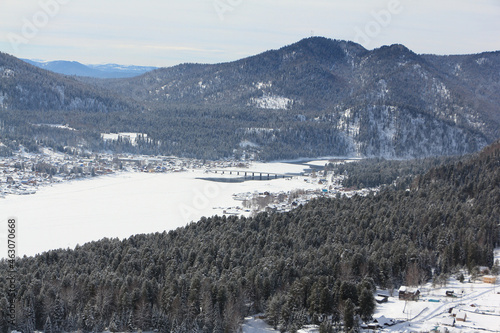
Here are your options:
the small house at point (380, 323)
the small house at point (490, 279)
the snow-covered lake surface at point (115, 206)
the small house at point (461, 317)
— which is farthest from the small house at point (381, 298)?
the snow-covered lake surface at point (115, 206)

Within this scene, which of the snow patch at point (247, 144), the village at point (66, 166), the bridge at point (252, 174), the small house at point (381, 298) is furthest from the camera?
the snow patch at point (247, 144)

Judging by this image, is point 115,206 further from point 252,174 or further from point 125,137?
point 125,137

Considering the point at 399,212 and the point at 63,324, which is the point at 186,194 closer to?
the point at 399,212

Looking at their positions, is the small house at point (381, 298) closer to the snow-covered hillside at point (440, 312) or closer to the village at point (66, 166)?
the snow-covered hillside at point (440, 312)

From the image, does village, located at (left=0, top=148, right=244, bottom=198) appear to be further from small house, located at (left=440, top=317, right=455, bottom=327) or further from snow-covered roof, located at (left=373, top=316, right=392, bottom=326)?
small house, located at (left=440, top=317, right=455, bottom=327)

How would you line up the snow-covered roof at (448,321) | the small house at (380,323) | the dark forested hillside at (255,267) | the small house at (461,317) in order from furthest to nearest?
the dark forested hillside at (255,267) < the small house at (461,317) < the small house at (380,323) < the snow-covered roof at (448,321)

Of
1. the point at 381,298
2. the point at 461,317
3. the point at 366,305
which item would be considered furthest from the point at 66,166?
the point at 461,317

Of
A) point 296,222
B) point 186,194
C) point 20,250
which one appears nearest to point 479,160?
point 296,222
